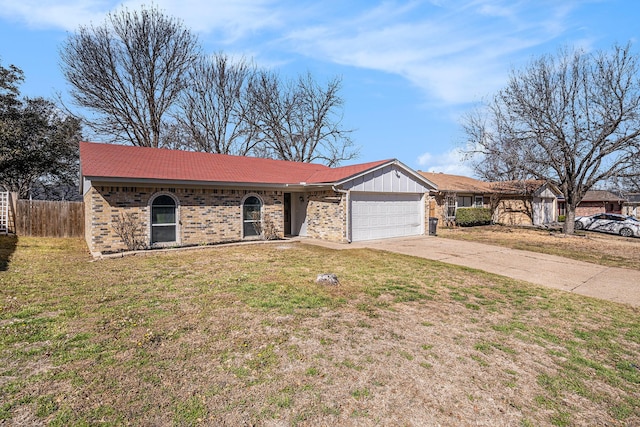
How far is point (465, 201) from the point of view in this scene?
25.0 m

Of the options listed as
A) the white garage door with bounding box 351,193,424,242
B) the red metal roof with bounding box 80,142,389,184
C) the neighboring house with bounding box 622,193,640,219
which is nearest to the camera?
the red metal roof with bounding box 80,142,389,184

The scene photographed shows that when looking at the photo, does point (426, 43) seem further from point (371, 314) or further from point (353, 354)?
point (353, 354)

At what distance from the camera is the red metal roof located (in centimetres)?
1145

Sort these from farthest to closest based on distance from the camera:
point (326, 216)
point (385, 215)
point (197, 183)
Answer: point (385, 215), point (326, 216), point (197, 183)

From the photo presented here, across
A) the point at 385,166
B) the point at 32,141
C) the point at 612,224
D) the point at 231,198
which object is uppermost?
the point at 32,141

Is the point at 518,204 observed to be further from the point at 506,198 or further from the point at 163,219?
the point at 163,219

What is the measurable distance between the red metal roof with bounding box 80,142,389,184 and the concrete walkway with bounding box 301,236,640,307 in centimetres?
334

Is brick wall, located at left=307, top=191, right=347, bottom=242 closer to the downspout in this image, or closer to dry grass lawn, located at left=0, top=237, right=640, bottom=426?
the downspout

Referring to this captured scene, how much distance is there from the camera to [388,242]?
46.8ft

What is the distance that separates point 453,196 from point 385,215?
10.5 m

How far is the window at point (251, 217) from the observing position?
1384cm

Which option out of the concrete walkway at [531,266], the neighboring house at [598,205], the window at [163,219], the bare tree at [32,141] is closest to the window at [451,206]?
the concrete walkway at [531,266]

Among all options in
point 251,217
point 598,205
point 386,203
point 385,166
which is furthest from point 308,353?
point 598,205

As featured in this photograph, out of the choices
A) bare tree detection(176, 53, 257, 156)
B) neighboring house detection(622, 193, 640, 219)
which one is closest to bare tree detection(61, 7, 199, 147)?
bare tree detection(176, 53, 257, 156)
